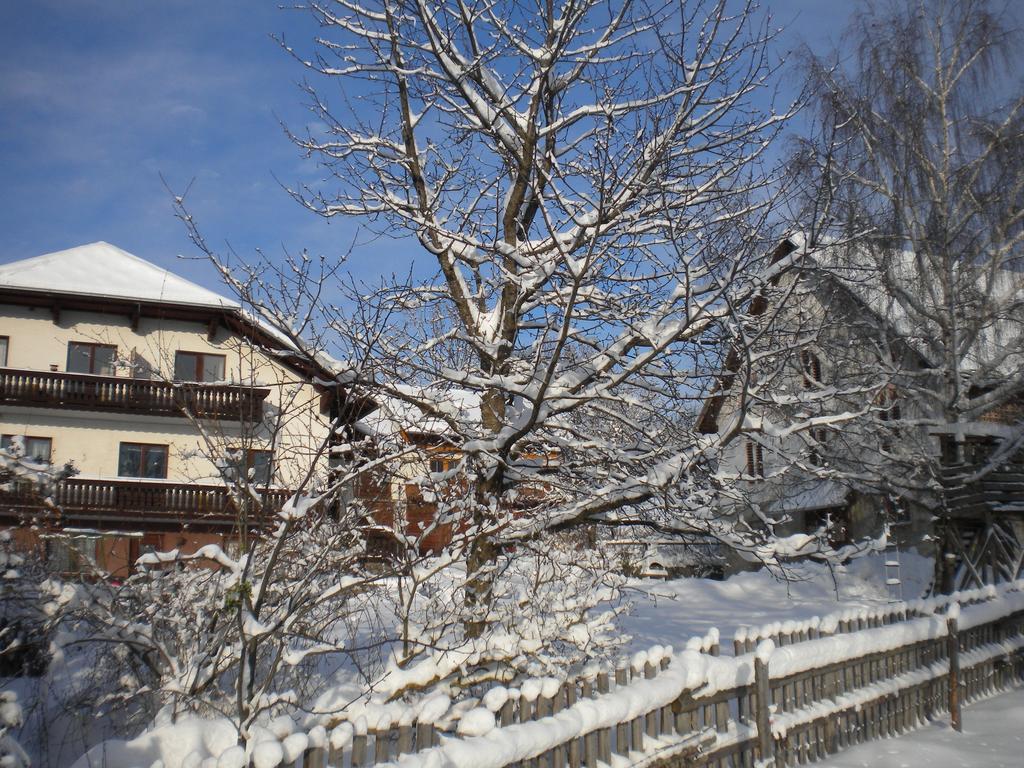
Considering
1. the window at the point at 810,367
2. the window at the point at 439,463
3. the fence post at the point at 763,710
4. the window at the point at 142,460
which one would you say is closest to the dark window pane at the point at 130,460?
the window at the point at 142,460

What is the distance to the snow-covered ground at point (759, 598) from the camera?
15438 mm

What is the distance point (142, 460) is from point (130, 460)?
33cm

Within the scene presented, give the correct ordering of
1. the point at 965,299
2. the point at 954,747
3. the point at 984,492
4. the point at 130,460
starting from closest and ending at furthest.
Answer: the point at 954,747 → the point at 984,492 → the point at 965,299 → the point at 130,460

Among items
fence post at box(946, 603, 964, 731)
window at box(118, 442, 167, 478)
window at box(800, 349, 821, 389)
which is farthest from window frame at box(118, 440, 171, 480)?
fence post at box(946, 603, 964, 731)

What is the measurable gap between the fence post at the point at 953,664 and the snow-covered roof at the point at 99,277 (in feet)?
66.4

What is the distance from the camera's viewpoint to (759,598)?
1831cm

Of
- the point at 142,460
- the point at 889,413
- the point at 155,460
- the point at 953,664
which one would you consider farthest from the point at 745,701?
the point at 142,460

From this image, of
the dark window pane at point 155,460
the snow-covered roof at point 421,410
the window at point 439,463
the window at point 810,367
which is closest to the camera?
the snow-covered roof at point 421,410

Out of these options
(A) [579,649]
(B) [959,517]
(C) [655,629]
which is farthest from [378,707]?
(B) [959,517]

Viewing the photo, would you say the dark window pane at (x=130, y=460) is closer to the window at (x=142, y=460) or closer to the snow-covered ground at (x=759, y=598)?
the window at (x=142, y=460)

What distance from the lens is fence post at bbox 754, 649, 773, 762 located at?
6.31 meters

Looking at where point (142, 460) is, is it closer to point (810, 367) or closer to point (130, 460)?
point (130, 460)

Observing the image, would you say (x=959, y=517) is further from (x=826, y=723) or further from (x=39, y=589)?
(x=39, y=589)

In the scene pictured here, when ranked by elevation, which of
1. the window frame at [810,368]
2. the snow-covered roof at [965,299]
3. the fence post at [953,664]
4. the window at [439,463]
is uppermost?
the snow-covered roof at [965,299]
